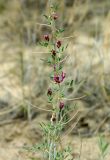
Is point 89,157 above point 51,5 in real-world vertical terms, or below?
below

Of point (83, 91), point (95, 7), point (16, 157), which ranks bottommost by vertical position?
point (16, 157)

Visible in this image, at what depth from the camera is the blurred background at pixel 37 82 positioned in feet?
9.73

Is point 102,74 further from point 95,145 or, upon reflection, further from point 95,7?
point 95,7

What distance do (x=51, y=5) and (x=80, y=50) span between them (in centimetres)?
204

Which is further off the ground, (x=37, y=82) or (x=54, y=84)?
(x=54, y=84)

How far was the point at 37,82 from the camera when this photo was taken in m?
3.37

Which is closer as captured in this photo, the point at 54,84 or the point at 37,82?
the point at 54,84

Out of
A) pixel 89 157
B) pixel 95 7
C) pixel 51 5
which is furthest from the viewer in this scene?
pixel 95 7

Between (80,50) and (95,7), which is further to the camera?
(95,7)

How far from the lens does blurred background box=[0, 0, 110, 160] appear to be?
2.97 meters

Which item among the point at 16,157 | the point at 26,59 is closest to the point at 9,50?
the point at 26,59

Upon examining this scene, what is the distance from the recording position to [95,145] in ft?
9.04

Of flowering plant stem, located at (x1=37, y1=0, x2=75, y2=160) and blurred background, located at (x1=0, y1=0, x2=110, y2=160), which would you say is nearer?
flowering plant stem, located at (x1=37, y1=0, x2=75, y2=160)

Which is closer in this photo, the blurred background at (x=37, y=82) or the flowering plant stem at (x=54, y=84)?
the flowering plant stem at (x=54, y=84)
